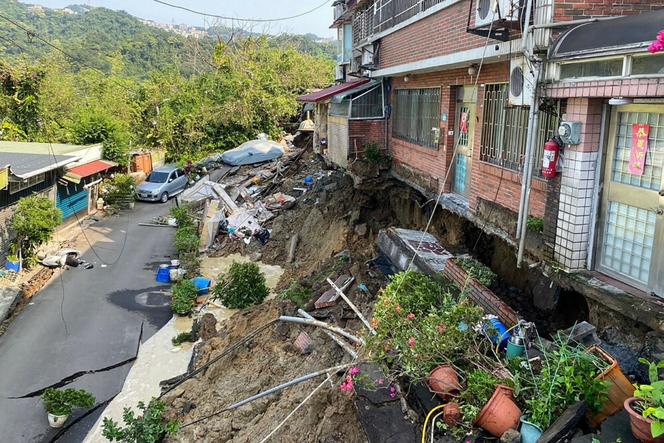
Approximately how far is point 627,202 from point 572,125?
3.63 ft

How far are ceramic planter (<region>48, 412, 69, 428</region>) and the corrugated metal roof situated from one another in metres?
10.2

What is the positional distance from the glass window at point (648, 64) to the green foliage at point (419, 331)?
309 centimetres

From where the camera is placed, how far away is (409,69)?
39.0 feet

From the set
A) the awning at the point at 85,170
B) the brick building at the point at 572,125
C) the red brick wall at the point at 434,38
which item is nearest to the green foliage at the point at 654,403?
the brick building at the point at 572,125

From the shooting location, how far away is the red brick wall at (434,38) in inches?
350

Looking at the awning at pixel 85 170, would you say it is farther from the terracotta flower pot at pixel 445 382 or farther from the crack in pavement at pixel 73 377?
the terracotta flower pot at pixel 445 382

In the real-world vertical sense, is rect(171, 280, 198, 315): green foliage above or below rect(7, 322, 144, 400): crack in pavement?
above

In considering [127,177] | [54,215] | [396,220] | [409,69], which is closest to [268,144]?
[127,177]

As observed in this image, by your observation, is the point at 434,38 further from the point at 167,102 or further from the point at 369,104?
the point at 167,102

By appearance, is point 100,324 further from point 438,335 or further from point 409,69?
point 438,335

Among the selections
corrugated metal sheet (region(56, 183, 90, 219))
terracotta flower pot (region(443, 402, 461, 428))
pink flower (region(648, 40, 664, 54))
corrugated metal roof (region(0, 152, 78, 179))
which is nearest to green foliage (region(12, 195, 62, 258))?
corrugated metal roof (region(0, 152, 78, 179))

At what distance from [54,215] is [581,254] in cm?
1883

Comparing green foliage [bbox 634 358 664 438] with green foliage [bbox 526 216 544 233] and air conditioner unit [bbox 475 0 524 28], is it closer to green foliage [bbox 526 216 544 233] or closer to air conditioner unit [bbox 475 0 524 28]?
green foliage [bbox 526 216 544 233]

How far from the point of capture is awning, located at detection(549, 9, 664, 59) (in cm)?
509
